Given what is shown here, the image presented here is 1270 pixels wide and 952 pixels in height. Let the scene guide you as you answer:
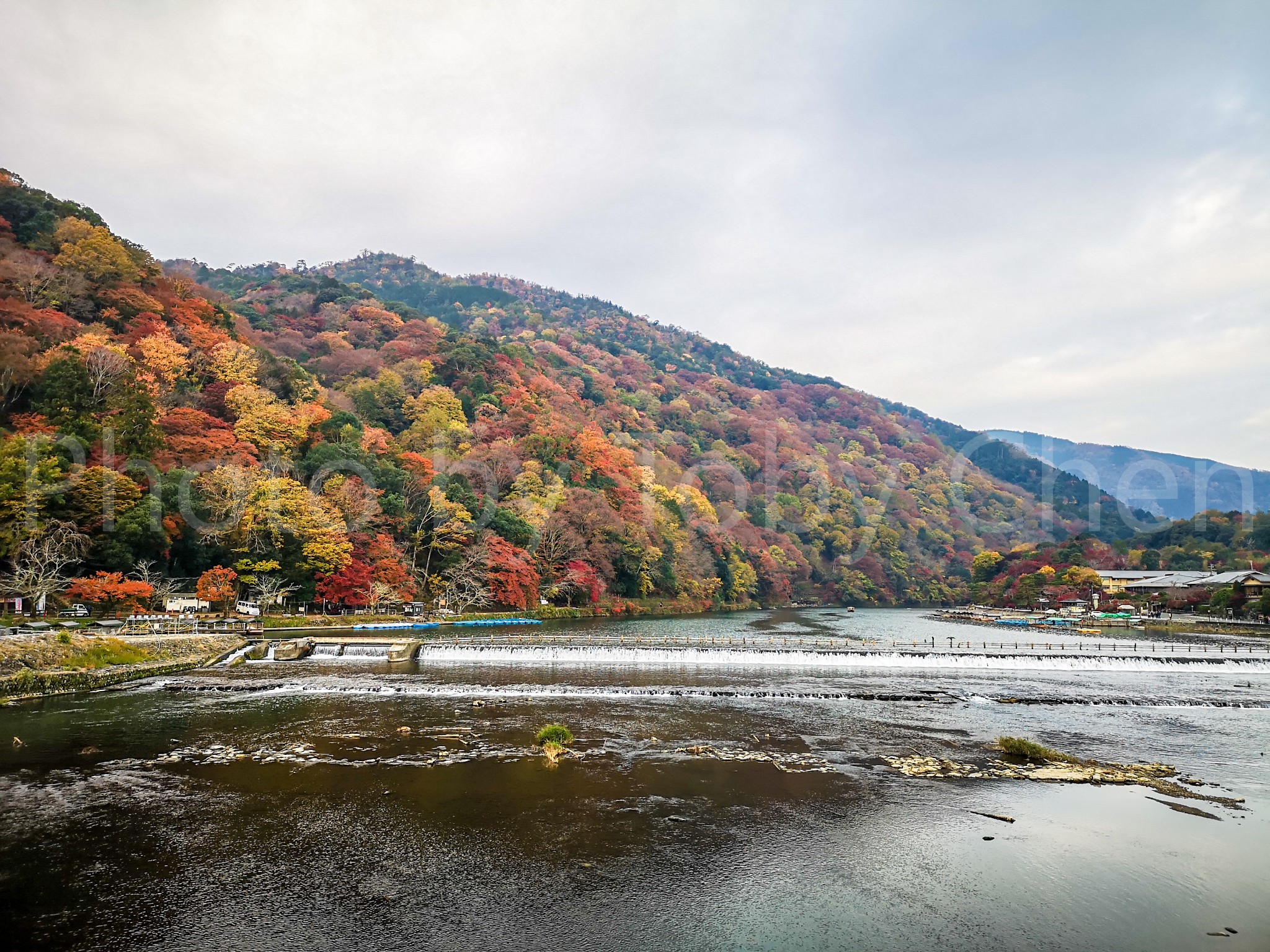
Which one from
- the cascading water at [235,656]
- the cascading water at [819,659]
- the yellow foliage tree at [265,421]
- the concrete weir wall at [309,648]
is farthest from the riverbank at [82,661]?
the yellow foliage tree at [265,421]

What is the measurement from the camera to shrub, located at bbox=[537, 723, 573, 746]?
15195mm

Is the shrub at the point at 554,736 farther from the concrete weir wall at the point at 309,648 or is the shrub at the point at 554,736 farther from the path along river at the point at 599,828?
the concrete weir wall at the point at 309,648

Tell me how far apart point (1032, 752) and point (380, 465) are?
4162 cm

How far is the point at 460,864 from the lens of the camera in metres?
9.41

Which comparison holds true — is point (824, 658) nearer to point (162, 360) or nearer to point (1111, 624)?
point (1111, 624)

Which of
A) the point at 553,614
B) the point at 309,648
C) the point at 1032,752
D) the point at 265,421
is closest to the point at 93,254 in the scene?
the point at 265,421

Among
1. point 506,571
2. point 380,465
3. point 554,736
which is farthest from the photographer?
point 506,571

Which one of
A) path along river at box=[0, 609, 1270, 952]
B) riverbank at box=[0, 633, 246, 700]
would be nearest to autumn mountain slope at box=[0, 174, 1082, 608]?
riverbank at box=[0, 633, 246, 700]

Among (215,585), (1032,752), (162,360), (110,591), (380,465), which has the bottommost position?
(1032,752)

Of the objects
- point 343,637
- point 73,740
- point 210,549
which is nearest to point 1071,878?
point 73,740

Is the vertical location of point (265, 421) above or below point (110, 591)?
above

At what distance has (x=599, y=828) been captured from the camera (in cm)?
1071

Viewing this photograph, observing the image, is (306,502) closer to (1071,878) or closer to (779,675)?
(779,675)

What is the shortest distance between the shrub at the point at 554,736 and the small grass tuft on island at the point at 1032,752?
32.7ft
